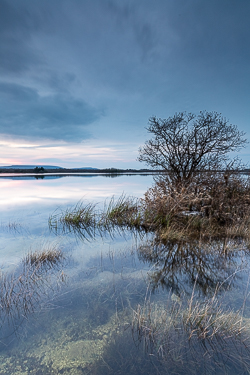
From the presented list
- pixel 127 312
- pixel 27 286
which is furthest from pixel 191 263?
pixel 27 286

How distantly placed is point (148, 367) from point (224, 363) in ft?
3.18

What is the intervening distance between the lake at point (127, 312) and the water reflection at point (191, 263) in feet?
0.09

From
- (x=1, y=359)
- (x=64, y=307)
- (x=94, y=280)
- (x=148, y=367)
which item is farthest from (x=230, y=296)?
(x=1, y=359)

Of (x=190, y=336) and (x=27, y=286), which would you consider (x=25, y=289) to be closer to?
(x=27, y=286)

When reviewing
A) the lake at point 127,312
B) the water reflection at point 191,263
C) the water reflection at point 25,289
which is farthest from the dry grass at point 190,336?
the water reflection at point 25,289

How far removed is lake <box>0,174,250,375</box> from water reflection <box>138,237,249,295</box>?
0.03 metres

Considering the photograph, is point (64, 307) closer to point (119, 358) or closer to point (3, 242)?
point (119, 358)

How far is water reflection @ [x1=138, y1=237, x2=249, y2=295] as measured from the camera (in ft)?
14.9

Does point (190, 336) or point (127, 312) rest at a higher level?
point (190, 336)

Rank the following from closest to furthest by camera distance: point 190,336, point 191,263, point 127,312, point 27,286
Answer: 1. point 190,336
2. point 127,312
3. point 27,286
4. point 191,263

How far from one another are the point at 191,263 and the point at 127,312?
2.76 metres

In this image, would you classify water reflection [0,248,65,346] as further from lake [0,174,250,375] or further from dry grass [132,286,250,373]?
dry grass [132,286,250,373]

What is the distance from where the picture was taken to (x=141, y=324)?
316 cm

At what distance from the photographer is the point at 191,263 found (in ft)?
18.4
